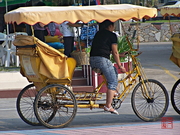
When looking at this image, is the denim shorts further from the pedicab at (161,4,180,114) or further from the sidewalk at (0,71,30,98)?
the sidewalk at (0,71,30,98)

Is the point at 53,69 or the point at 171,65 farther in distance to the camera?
the point at 171,65

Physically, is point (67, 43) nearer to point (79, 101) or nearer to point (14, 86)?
point (14, 86)

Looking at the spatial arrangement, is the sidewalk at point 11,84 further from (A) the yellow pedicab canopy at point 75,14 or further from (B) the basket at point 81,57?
(A) the yellow pedicab canopy at point 75,14

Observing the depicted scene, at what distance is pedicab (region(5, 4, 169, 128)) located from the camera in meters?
6.64

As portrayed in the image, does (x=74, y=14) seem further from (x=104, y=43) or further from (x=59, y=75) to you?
(x=59, y=75)

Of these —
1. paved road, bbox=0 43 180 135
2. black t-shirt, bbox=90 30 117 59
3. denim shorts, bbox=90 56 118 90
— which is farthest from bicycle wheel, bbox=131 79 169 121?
black t-shirt, bbox=90 30 117 59

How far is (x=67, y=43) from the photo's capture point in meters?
11.8

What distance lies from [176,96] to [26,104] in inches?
106

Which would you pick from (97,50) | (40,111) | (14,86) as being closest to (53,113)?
(40,111)

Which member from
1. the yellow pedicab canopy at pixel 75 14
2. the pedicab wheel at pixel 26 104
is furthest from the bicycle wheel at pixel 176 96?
the pedicab wheel at pixel 26 104

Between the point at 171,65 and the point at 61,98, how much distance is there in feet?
29.2

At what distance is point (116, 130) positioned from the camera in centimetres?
658

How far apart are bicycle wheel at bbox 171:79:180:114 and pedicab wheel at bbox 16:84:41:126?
2432 mm

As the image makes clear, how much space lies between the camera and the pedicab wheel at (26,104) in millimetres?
7160
